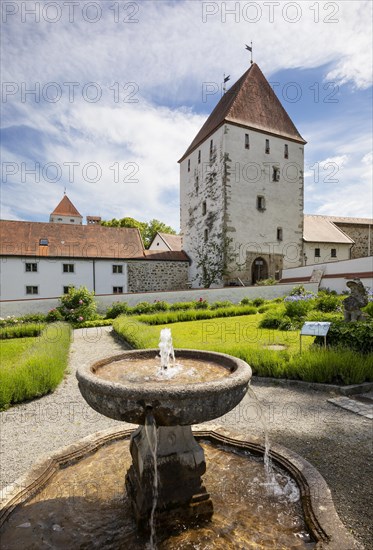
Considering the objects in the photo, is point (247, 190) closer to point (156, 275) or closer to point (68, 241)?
point (156, 275)

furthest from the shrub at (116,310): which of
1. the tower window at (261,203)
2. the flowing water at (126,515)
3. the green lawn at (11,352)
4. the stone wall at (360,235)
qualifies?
the stone wall at (360,235)

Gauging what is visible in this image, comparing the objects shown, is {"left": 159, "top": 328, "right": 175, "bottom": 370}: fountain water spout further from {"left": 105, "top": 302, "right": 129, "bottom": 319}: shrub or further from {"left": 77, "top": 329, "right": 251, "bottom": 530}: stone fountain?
{"left": 105, "top": 302, "right": 129, "bottom": 319}: shrub

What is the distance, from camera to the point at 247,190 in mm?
24469

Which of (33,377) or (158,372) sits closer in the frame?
(158,372)

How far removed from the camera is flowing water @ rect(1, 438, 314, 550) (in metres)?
2.36

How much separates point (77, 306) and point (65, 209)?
4071 cm

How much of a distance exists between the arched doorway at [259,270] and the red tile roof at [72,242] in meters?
5.95

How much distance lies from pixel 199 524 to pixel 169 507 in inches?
10.9

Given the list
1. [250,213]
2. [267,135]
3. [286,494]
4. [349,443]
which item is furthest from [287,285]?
[286,494]

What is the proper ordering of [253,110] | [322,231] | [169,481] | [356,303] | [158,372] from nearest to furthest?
[169,481], [158,372], [356,303], [253,110], [322,231]

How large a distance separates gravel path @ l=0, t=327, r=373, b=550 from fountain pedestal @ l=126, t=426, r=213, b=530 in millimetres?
908

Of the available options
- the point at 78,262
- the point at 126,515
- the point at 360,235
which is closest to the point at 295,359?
the point at 126,515

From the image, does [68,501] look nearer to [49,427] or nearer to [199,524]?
[199,524]

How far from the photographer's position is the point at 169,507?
2.54 meters
